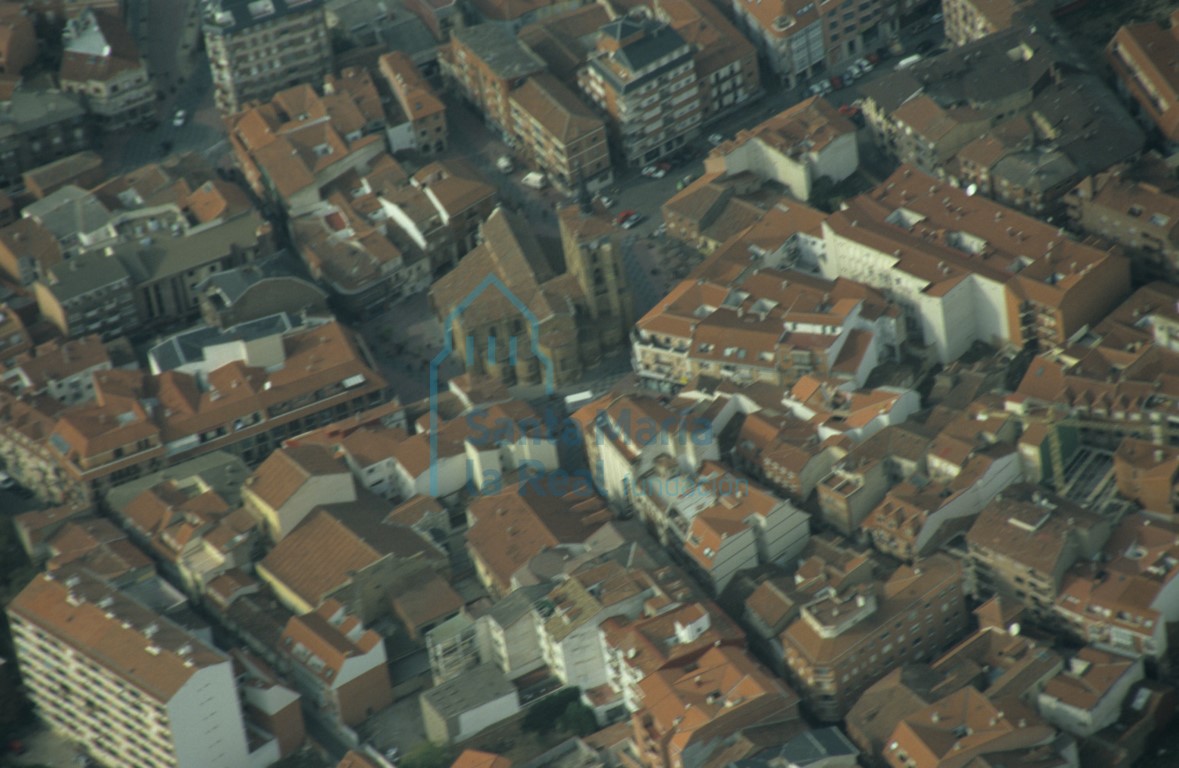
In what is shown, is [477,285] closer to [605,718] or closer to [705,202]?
[705,202]

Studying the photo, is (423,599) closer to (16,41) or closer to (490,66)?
(490,66)

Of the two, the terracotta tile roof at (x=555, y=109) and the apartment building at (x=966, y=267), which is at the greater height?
the terracotta tile roof at (x=555, y=109)

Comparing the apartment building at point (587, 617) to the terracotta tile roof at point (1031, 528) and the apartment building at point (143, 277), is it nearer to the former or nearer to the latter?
the terracotta tile roof at point (1031, 528)

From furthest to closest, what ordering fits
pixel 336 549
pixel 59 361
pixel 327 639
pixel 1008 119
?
pixel 1008 119 < pixel 59 361 < pixel 336 549 < pixel 327 639

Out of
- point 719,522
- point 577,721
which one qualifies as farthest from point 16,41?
point 577,721

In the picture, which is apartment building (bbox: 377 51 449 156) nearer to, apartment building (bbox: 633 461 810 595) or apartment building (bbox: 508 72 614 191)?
apartment building (bbox: 508 72 614 191)

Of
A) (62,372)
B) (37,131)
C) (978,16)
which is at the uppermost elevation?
(978,16)

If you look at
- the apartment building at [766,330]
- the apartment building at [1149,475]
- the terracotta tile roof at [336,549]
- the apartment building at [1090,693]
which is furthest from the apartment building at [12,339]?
the apartment building at [1090,693]
